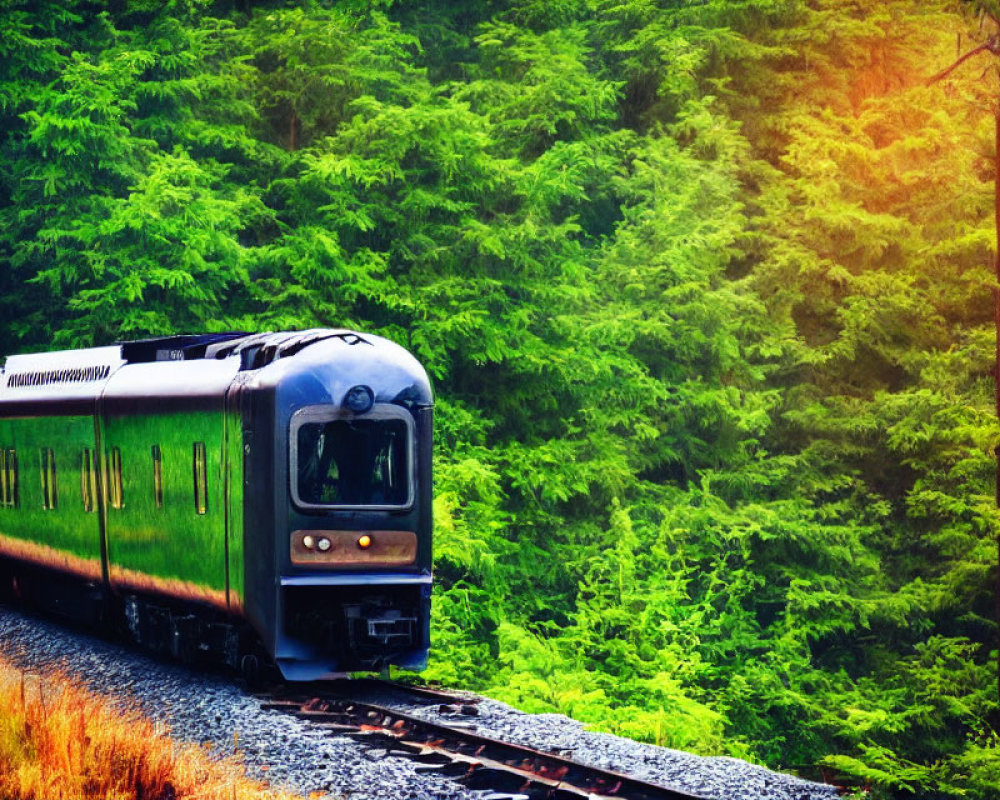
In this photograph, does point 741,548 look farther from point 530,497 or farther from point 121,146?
point 121,146

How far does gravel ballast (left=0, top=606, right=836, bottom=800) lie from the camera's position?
8.10m

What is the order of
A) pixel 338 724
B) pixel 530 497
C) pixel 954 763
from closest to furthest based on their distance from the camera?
1. pixel 338 724
2. pixel 954 763
3. pixel 530 497

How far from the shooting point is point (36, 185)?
21.4m

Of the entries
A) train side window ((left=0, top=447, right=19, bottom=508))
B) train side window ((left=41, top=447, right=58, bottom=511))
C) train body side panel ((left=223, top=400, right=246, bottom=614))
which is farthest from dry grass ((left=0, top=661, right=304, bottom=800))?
train side window ((left=0, top=447, right=19, bottom=508))

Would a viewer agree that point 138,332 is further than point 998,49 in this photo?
No

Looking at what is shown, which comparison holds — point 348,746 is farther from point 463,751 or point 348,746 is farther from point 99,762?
point 99,762

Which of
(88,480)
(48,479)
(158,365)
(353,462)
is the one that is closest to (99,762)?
(353,462)

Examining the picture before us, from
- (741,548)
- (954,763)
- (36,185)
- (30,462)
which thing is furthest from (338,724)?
(36,185)

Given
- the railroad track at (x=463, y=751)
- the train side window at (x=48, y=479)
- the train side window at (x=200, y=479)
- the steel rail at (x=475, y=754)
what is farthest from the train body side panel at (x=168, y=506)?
the train side window at (x=48, y=479)

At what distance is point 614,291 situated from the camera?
74.8 feet

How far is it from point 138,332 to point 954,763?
38.9ft

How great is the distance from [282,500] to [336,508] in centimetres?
44

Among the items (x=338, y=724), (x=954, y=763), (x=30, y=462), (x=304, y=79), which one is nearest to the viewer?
(x=338, y=724)

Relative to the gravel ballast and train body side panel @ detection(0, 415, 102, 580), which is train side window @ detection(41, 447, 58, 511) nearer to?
train body side panel @ detection(0, 415, 102, 580)
